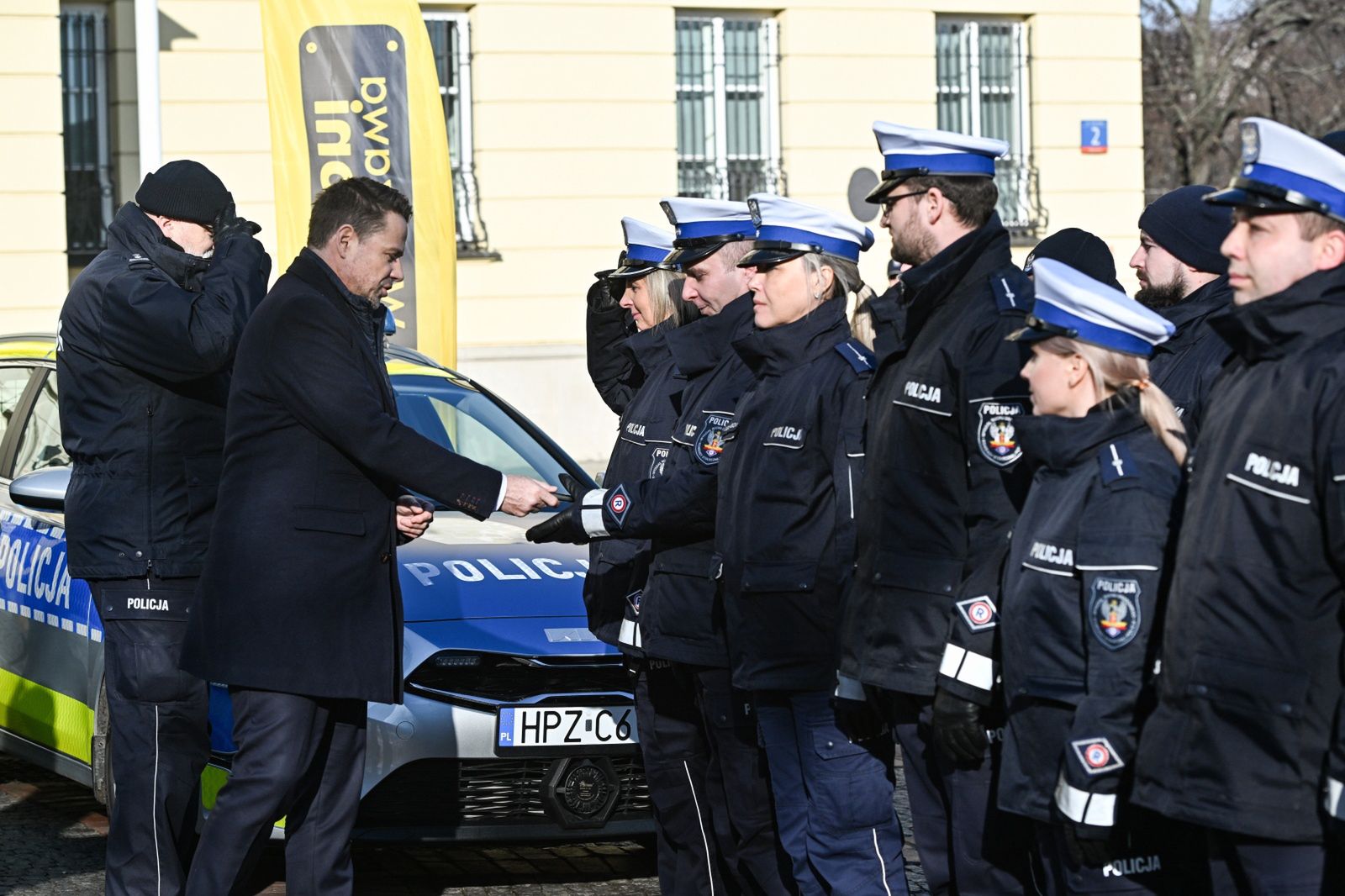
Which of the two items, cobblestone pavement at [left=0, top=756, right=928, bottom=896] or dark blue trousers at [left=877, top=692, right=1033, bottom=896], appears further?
cobblestone pavement at [left=0, top=756, right=928, bottom=896]

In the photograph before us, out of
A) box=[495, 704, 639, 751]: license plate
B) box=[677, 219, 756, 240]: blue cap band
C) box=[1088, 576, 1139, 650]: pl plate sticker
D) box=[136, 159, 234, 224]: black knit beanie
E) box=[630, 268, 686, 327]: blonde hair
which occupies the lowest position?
box=[495, 704, 639, 751]: license plate

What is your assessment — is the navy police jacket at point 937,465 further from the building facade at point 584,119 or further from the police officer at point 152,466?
the building facade at point 584,119

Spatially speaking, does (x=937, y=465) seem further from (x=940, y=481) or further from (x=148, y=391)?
(x=148, y=391)

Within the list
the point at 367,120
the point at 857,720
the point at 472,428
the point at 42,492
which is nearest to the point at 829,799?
the point at 857,720

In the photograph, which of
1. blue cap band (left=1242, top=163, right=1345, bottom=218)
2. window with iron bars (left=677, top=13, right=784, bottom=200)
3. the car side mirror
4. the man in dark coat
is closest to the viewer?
blue cap band (left=1242, top=163, right=1345, bottom=218)

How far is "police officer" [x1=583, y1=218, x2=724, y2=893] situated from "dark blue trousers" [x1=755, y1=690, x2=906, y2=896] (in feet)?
2.02

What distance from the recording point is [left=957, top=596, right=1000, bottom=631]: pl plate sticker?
12.2 feet

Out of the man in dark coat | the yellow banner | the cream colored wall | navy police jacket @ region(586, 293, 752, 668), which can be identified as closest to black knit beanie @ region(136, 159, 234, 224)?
the man in dark coat

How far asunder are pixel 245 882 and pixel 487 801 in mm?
888

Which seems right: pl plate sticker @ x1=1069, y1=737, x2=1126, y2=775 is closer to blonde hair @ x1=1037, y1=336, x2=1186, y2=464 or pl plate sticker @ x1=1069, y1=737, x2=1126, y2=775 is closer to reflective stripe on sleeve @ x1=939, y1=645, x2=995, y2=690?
reflective stripe on sleeve @ x1=939, y1=645, x2=995, y2=690

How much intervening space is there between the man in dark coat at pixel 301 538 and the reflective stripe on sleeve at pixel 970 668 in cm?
159

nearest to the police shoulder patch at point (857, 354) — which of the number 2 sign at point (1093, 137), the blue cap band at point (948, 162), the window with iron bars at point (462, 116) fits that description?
the blue cap band at point (948, 162)

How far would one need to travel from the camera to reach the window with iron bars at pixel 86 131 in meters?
15.6

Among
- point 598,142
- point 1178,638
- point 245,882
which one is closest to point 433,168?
point 598,142
